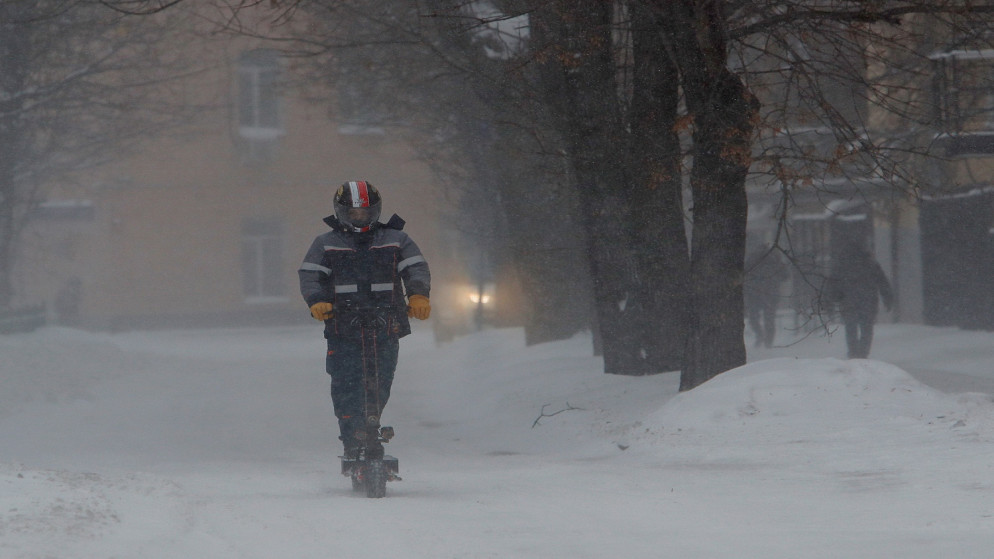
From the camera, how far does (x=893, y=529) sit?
4.96 metres

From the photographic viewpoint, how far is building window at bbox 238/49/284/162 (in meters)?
36.5

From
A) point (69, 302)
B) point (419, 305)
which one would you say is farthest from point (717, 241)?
point (69, 302)

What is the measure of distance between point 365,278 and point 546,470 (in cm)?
181

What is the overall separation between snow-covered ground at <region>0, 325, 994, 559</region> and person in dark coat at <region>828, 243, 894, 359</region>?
91 cm

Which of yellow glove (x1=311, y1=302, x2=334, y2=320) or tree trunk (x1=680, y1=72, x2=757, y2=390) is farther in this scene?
tree trunk (x1=680, y1=72, x2=757, y2=390)

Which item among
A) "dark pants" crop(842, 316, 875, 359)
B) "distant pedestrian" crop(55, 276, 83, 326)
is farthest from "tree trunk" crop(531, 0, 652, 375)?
"distant pedestrian" crop(55, 276, 83, 326)

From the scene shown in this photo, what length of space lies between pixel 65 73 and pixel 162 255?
17.2 m

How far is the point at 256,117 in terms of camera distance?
37.2 m

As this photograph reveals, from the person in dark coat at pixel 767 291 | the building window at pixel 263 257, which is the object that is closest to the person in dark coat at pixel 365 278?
the person in dark coat at pixel 767 291

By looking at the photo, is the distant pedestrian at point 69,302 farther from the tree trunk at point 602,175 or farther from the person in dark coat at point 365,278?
the person in dark coat at point 365,278

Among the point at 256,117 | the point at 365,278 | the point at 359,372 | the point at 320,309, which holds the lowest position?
Answer: the point at 359,372

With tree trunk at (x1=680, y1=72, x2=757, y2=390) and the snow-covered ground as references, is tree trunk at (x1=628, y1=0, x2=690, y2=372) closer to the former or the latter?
the snow-covered ground

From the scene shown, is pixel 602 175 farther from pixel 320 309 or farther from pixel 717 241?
pixel 320 309

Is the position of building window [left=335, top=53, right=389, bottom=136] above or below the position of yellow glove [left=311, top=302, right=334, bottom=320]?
above
